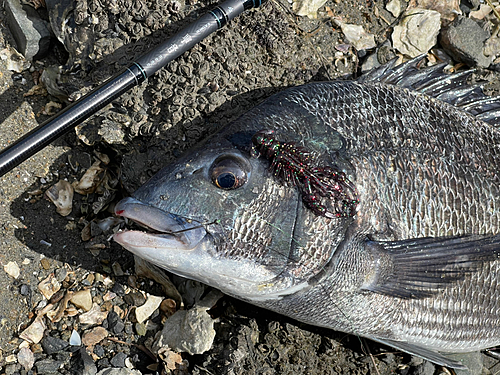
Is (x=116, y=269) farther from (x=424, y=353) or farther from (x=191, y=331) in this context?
(x=424, y=353)

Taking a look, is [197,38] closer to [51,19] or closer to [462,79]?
[51,19]

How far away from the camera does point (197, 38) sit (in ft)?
9.71

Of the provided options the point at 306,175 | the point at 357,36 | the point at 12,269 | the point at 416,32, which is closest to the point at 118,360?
the point at 12,269

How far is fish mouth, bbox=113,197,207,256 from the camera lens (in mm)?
2395

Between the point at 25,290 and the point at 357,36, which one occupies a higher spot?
the point at 357,36

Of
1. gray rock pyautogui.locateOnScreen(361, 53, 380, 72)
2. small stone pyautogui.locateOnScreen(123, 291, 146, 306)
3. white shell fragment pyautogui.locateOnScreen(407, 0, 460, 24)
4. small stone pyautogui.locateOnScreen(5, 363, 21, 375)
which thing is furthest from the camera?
white shell fragment pyautogui.locateOnScreen(407, 0, 460, 24)

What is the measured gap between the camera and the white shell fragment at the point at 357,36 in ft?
12.8

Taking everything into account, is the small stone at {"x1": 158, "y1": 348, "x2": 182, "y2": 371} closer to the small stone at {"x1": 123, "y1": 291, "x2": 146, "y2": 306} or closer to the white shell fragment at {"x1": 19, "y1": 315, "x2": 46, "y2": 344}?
the small stone at {"x1": 123, "y1": 291, "x2": 146, "y2": 306}

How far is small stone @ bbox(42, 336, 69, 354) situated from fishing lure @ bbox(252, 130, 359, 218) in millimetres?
1743

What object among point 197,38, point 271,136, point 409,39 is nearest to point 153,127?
point 197,38

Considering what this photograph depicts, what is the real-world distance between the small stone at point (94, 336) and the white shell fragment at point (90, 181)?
0.92 m

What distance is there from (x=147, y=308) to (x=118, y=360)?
0.36m

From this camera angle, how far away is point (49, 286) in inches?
124

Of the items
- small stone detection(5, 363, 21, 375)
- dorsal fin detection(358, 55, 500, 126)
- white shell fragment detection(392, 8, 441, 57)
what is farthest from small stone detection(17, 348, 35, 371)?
white shell fragment detection(392, 8, 441, 57)
